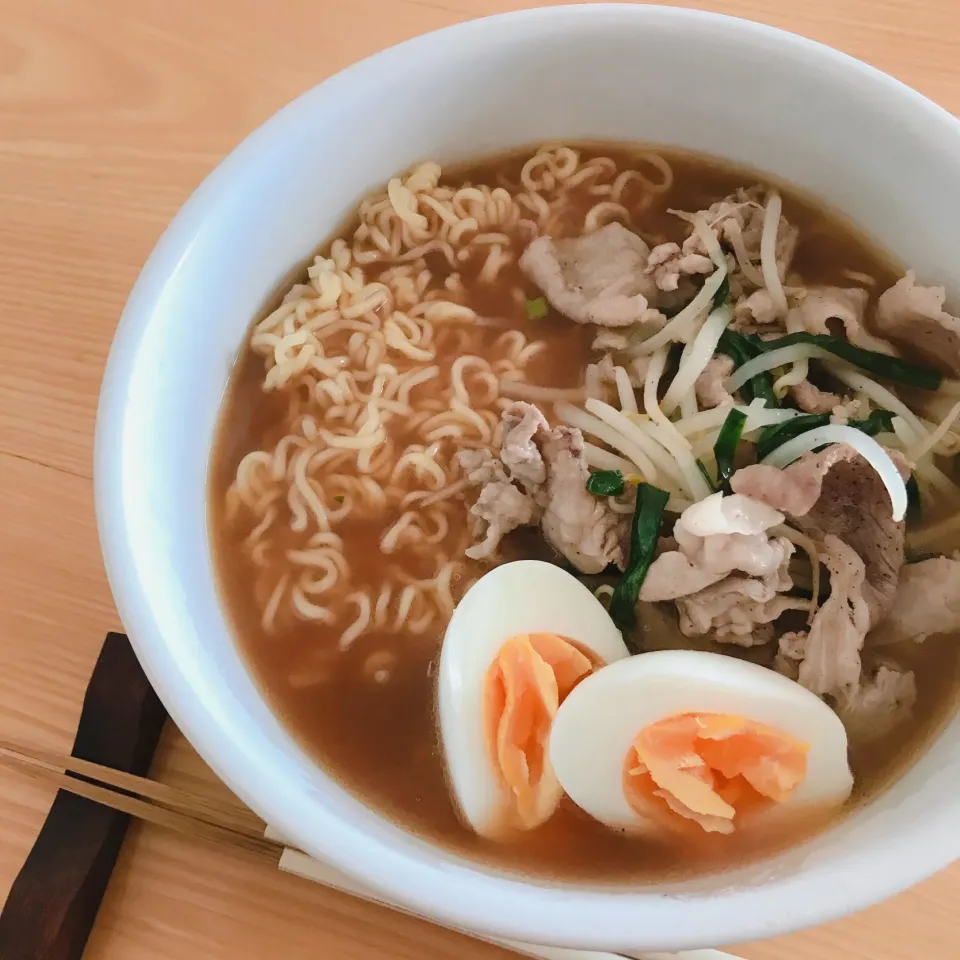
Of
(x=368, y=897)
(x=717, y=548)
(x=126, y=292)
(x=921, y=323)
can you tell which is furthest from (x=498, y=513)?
(x=126, y=292)

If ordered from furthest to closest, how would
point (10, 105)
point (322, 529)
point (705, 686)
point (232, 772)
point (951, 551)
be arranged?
point (10, 105)
point (322, 529)
point (951, 551)
point (705, 686)
point (232, 772)

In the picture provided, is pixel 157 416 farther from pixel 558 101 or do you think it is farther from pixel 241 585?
pixel 558 101

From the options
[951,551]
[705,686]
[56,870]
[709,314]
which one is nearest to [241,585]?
[56,870]

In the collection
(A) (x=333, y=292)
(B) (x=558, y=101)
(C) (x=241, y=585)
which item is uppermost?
(B) (x=558, y=101)

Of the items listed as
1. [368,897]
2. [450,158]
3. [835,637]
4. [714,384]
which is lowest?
[368,897]

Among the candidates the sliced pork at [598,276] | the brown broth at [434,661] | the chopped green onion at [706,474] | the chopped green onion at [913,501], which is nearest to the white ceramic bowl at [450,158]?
the brown broth at [434,661]

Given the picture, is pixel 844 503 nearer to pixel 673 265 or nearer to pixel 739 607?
pixel 739 607

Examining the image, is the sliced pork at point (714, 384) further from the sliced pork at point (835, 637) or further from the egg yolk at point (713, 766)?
the egg yolk at point (713, 766)
